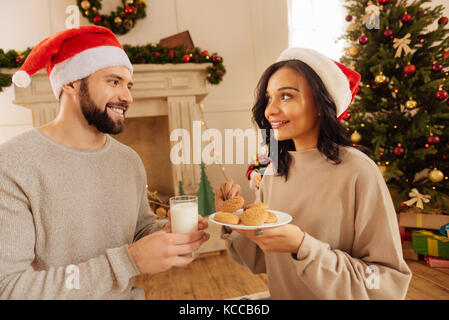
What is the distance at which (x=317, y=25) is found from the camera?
4.28m

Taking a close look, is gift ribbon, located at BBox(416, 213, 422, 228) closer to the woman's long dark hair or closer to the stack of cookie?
the woman's long dark hair

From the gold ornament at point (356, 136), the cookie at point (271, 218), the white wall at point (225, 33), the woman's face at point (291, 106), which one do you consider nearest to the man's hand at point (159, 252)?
the cookie at point (271, 218)

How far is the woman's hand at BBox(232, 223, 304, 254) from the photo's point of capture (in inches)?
30.9

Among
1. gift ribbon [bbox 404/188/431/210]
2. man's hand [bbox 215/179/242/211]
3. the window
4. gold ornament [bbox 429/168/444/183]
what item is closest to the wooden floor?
gift ribbon [bbox 404/188/431/210]

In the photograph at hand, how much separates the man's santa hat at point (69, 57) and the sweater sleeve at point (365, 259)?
3.50ft

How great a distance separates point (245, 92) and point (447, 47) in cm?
237

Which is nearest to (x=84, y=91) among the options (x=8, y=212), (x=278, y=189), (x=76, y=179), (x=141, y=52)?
(x=76, y=179)

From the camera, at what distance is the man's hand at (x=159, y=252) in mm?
874

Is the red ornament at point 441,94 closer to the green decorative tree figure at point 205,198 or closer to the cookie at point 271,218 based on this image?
the green decorative tree figure at point 205,198

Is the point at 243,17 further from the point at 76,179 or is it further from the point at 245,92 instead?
the point at 76,179

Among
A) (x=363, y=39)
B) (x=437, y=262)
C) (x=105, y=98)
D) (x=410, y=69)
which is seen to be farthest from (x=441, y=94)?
(x=105, y=98)

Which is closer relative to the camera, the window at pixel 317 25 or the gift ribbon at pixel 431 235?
the gift ribbon at pixel 431 235

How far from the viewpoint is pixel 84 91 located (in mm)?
1185

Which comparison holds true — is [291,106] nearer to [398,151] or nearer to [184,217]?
[184,217]
